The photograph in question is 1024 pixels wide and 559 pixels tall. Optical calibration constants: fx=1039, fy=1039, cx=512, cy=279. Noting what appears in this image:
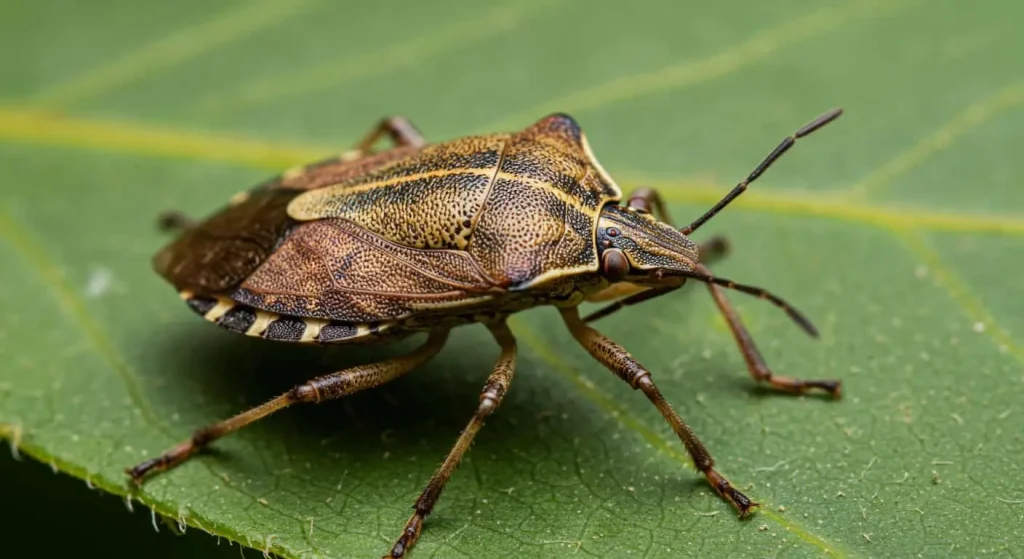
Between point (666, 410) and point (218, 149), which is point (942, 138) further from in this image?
point (218, 149)

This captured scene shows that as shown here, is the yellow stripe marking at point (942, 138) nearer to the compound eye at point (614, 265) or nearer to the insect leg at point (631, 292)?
the insect leg at point (631, 292)

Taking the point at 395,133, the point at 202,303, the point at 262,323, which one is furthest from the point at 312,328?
the point at 395,133

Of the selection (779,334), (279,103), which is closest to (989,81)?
(779,334)

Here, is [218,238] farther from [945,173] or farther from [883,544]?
[945,173]

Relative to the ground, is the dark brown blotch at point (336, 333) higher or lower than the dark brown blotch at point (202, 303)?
lower

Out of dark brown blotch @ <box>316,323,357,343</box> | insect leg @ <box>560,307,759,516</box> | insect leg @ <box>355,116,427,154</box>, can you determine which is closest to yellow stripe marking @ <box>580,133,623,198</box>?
insect leg @ <box>560,307,759,516</box>

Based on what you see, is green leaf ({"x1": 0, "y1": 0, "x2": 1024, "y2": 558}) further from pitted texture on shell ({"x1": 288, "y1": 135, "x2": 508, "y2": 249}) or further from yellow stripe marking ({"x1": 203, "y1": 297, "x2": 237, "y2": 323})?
pitted texture on shell ({"x1": 288, "y1": 135, "x2": 508, "y2": 249})

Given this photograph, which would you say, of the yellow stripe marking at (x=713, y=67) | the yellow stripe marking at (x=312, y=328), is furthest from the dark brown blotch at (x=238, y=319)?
the yellow stripe marking at (x=713, y=67)
